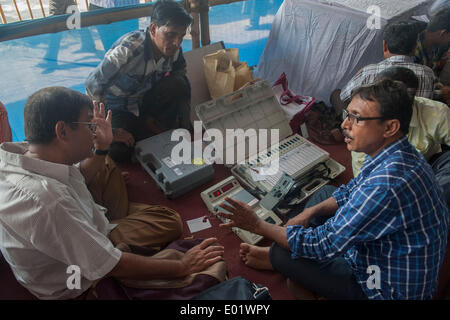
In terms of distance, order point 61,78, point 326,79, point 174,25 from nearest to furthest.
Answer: point 174,25
point 61,78
point 326,79

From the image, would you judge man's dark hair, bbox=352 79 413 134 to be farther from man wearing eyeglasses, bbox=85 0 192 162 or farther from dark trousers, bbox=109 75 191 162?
dark trousers, bbox=109 75 191 162

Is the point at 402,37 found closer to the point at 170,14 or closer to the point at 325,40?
the point at 325,40

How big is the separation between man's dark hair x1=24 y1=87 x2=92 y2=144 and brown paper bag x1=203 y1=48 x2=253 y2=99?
1836 mm

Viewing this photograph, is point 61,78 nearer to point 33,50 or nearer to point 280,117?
point 33,50

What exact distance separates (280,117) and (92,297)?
203 cm

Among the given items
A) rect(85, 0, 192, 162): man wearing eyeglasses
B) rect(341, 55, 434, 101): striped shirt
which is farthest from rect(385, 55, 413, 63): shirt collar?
rect(85, 0, 192, 162): man wearing eyeglasses

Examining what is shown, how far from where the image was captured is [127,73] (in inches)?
87.4

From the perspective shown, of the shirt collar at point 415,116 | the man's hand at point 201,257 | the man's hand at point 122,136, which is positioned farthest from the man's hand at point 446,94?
the man's hand at point 122,136

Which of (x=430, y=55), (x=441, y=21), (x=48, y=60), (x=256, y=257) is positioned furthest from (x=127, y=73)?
(x=430, y=55)

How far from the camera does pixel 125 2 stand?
289 cm

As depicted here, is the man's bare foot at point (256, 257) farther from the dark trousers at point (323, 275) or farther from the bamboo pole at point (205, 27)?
the bamboo pole at point (205, 27)

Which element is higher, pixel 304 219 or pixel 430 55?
pixel 430 55

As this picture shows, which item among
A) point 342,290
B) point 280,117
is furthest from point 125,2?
point 342,290

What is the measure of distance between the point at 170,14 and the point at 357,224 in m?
1.80
